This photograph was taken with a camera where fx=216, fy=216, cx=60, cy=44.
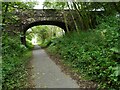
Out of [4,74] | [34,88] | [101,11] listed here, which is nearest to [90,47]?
[34,88]

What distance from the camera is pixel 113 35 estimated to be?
9281 mm

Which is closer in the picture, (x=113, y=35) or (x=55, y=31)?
(x=113, y=35)

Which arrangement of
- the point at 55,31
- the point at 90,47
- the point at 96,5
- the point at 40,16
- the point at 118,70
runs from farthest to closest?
the point at 55,31 → the point at 40,16 → the point at 96,5 → the point at 90,47 → the point at 118,70

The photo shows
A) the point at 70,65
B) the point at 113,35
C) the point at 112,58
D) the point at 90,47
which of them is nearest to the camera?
the point at 112,58

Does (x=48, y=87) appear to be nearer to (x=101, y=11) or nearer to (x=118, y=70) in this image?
(x=118, y=70)

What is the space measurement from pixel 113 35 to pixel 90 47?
1941 millimetres

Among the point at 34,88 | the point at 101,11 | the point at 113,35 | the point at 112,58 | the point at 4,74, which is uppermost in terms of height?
the point at 101,11

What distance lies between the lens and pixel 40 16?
23.8 meters

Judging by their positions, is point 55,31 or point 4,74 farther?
point 55,31

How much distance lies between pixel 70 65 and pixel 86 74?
2591 millimetres

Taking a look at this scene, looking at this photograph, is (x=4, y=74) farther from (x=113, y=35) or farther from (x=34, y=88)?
(x=113, y=35)

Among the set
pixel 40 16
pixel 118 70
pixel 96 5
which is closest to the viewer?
pixel 118 70

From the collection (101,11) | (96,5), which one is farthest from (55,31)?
(96,5)

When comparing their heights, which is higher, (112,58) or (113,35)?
(113,35)
